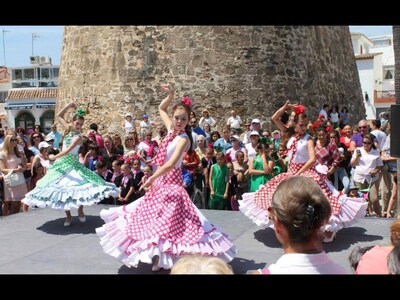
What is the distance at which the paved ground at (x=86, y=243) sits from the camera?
5.21 metres

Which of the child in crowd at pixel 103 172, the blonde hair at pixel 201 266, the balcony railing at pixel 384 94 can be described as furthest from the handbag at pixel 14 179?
the balcony railing at pixel 384 94

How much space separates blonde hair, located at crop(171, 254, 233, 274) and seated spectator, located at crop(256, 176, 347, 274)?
304 millimetres

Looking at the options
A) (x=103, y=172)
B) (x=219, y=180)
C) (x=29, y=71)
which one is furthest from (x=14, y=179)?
(x=29, y=71)

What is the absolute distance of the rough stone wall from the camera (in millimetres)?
14195

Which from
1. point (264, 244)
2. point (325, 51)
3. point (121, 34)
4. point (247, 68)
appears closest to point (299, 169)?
point (264, 244)

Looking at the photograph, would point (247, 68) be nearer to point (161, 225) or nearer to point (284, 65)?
point (284, 65)

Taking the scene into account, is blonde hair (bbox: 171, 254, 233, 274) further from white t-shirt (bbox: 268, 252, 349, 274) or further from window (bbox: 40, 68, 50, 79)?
window (bbox: 40, 68, 50, 79)

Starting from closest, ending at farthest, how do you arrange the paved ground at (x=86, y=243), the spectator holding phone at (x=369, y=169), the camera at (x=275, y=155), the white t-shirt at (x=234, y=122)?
the paved ground at (x=86, y=243) → the spectator holding phone at (x=369, y=169) → the camera at (x=275, y=155) → the white t-shirt at (x=234, y=122)

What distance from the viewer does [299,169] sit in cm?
614

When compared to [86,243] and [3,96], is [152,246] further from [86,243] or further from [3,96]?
[3,96]

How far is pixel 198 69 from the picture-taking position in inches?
561

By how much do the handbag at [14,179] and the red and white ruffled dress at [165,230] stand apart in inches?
169

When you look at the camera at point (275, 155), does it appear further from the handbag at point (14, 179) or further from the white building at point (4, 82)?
the white building at point (4, 82)
